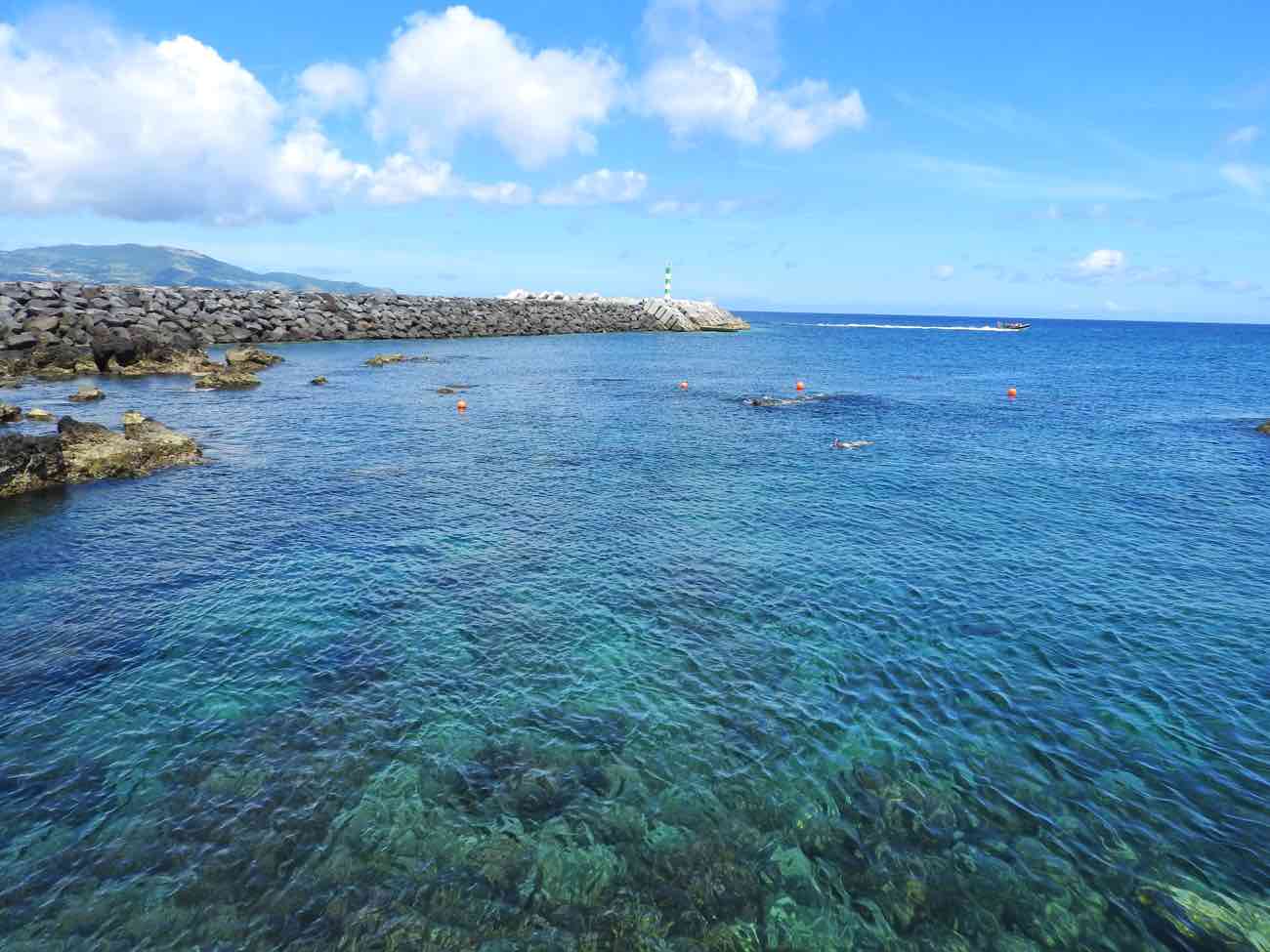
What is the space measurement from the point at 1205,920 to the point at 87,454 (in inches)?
1705

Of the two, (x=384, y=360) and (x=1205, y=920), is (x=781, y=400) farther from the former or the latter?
(x=1205, y=920)

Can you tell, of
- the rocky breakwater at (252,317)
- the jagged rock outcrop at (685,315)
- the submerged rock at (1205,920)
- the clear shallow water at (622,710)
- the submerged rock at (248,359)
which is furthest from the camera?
A: the jagged rock outcrop at (685,315)

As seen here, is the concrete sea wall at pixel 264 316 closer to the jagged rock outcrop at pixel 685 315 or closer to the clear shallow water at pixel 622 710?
the jagged rock outcrop at pixel 685 315

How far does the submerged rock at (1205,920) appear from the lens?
1092cm

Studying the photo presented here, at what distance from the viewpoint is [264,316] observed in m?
101

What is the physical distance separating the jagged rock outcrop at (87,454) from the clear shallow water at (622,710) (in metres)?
1.59

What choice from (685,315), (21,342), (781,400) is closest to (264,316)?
(21,342)

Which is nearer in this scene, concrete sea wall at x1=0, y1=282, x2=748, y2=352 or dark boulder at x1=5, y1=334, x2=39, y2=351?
dark boulder at x1=5, y1=334, x2=39, y2=351

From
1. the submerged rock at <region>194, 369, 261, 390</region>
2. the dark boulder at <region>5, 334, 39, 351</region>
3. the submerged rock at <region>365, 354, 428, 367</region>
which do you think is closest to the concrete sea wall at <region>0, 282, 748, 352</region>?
the dark boulder at <region>5, 334, 39, 351</region>

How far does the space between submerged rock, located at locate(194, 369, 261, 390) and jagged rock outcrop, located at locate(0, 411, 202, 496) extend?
24.4 m

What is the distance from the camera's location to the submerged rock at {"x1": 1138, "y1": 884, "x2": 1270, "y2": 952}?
430 inches

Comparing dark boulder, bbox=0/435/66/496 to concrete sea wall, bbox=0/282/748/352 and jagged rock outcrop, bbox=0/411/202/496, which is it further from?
concrete sea wall, bbox=0/282/748/352

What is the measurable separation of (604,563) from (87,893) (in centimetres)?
1663

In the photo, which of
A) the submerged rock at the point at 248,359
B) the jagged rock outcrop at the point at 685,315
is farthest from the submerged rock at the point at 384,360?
the jagged rock outcrop at the point at 685,315
